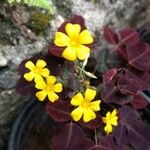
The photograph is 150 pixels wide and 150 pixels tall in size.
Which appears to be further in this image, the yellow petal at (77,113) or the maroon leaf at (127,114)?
the maroon leaf at (127,114)

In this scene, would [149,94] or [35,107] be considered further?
[149,94]

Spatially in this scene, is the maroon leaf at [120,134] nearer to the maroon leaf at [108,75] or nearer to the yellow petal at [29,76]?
the maroon leaf at [108,75]

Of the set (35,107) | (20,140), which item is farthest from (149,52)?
(20,140)

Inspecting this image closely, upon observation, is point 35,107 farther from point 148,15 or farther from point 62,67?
point 148,15

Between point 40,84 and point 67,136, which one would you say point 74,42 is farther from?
point 67,136

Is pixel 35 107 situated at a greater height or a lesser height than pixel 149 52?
lesser

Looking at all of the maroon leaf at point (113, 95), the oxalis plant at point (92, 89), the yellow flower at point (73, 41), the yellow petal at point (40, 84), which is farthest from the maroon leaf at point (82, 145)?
the yellow flower at point (73, 41)
